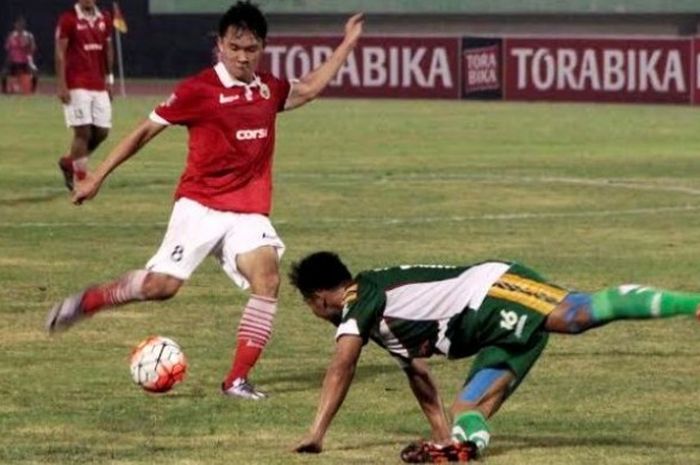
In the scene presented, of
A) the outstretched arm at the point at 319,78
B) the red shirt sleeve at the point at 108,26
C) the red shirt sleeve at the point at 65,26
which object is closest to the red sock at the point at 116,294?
the outstretched arm at the point at 319,78

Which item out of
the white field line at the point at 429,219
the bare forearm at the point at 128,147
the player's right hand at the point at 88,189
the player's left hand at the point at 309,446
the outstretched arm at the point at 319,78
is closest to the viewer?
the player's left hand at the point at 309,446

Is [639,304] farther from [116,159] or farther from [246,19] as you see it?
[116,159]

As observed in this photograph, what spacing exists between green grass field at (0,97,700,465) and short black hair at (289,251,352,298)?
82 centimetres

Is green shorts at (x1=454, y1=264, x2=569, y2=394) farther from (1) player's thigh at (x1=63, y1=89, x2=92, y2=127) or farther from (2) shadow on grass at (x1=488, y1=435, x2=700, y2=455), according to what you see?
(1) player's thigh at (x1=63, y1=89, x2=92, y2=127)

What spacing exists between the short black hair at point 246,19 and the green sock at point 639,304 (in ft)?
9.79

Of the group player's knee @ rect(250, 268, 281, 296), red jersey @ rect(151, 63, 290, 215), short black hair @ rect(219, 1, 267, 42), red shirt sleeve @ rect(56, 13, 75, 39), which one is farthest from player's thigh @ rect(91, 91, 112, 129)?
short black hair @ rect(219, 1, 267, 42)

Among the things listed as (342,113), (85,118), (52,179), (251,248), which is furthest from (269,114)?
(342,113)

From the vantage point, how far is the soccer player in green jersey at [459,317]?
34.4 feet

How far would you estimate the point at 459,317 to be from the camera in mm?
10594

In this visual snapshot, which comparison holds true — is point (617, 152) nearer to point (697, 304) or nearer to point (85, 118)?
point (85, 118)

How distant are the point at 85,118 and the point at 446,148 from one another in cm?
1135

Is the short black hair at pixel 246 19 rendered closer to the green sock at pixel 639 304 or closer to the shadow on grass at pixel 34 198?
the green sock at pixel 639 304

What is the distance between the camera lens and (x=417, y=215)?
82.6ft

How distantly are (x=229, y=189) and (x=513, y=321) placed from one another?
3074 millimetres
